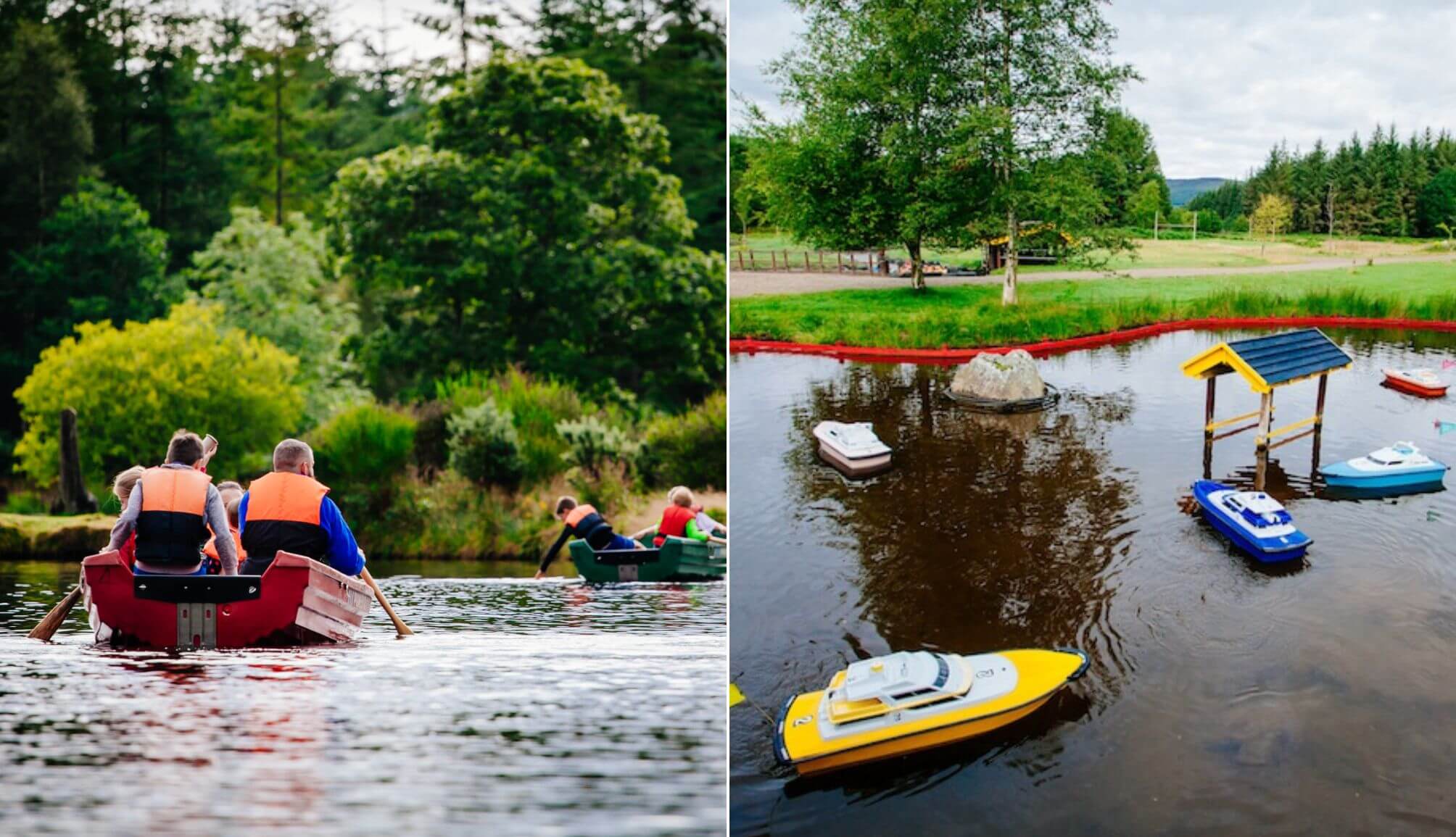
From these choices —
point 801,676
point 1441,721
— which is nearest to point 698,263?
point 801,676

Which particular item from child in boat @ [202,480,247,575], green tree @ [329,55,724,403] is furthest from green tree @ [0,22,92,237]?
child in boat @ [202,480,247,575]

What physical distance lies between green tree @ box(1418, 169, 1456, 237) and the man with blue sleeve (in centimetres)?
432

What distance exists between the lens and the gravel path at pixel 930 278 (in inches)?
207

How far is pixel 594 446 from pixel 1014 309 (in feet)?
18.4

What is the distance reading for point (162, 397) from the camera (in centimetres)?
893

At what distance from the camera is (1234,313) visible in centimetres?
531

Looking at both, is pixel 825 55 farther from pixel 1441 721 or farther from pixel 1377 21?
pixel 1441 721

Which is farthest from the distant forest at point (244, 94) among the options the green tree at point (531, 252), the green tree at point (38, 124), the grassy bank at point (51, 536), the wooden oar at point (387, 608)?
the wooden oar at point (387, 608)

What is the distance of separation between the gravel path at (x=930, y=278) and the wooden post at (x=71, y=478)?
620cm

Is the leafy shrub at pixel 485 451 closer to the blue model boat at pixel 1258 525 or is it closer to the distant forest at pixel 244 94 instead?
the distant forest at pixel 244 94

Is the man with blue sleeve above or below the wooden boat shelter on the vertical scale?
below

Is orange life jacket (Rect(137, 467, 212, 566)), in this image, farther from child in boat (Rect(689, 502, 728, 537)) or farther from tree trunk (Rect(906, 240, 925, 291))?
child in boat (Rect(689, 502, 728, 537))

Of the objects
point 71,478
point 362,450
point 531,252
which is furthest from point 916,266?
point 531,252

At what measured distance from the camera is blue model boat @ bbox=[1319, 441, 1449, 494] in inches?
190
